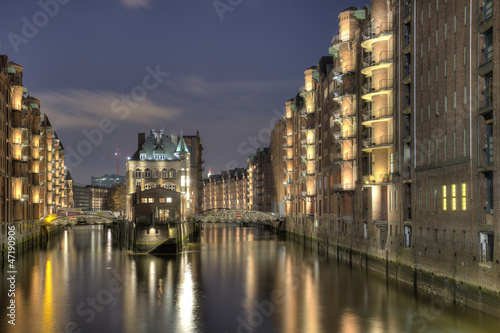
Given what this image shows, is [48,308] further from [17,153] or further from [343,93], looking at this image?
[17,153]

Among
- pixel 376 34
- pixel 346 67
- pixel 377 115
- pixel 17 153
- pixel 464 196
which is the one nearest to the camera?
pixel 464 196

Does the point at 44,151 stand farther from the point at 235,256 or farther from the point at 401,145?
the point at 401,145

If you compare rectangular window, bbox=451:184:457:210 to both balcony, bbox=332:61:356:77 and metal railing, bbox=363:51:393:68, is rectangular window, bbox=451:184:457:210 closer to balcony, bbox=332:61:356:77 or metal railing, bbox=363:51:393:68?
metal railing, bbox=363:51:393:68

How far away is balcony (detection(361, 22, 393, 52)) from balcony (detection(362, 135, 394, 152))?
322 inches

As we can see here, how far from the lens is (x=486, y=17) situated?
108 feet

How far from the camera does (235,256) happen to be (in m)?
74.6

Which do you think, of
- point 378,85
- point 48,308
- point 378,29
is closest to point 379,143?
point 378,85

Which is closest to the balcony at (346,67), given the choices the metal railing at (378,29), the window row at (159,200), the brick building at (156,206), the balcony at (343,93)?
the balcony at (343,93)

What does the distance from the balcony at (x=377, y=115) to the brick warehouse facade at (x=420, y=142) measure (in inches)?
3.7

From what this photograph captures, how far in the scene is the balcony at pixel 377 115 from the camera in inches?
2013

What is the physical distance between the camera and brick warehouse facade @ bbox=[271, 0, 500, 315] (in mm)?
33156

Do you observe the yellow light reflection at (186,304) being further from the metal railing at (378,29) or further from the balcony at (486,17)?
the metal railing at (378,29)

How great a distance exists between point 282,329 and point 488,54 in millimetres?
18593

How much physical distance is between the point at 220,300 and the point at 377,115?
21.4 metres
